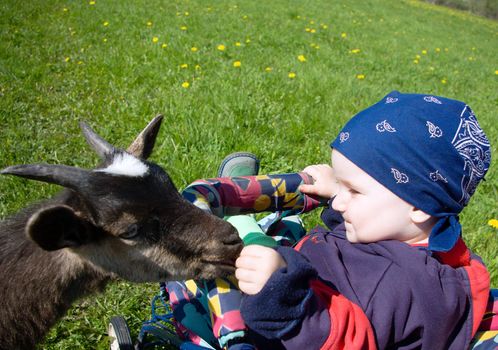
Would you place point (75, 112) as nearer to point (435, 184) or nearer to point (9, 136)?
point (9, 136)

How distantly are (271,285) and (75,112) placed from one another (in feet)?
13.6

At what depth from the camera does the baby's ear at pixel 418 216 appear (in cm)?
218

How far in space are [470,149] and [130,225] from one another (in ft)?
5.27

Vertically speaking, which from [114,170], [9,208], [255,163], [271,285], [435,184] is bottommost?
[9,208]

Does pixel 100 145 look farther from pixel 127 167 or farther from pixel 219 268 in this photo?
pixel 219 268

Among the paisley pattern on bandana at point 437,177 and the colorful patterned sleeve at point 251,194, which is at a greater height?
the paisley pattern on bandana at point 437,177

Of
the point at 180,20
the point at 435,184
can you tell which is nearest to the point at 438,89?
the point at 180,20

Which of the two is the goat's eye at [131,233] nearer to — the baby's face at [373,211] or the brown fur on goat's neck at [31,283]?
the brown fur on goat's neck at [31,283]

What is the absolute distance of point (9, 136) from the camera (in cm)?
460

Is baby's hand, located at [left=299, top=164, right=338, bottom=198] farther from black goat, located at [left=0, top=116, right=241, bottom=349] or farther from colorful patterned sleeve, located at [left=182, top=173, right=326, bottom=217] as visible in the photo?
black goat, located at [left=0, top=116, right=241, bottom=349]

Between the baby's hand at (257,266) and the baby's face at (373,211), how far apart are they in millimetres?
510

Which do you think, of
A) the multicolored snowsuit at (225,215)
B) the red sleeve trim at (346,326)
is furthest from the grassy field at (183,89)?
the red sleeve trim at (346,326)

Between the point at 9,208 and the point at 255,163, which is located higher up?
the point at 255,163

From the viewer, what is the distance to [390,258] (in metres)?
2.17
